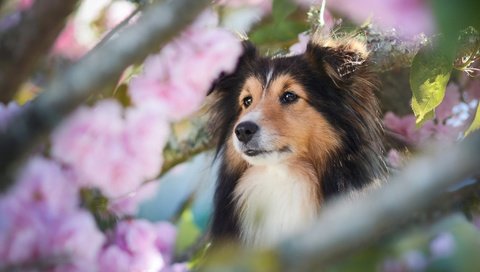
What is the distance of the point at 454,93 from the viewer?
2.96 m

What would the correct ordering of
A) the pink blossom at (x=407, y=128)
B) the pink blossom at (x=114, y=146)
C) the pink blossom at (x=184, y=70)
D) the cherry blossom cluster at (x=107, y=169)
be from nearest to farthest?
the cherry blossom cluster at (x=107, y=169) < the pink blossom at (x=114, y=146) < the pink blossom at (x=184, y=70) < the pink blossom at (x=407, y=128)

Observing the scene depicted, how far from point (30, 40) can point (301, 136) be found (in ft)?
6.26

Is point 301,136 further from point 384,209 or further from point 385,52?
point 384,209

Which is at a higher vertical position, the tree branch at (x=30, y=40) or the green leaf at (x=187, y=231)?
the tree branch at (x=30, y=40)

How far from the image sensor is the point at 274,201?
8.45 feet

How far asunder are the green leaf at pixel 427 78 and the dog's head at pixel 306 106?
2.07 ft

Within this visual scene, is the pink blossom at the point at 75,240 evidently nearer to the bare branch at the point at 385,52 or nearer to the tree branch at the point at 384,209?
the tree branch at the point at 384,209

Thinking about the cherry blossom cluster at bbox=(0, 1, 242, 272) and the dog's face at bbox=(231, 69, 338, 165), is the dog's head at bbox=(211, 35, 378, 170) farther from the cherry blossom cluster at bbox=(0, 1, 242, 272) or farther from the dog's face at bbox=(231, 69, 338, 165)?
the cherry blossom cluster at bbox=(0, 1, 242, 272)

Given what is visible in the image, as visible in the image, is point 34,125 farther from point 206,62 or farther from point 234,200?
A: point 234,200

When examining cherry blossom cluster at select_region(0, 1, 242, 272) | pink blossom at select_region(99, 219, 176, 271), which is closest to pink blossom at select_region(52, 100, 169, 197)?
cherry blossom cluster at select_region(0, 1, 242, 272)

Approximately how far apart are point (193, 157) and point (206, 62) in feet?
5.11

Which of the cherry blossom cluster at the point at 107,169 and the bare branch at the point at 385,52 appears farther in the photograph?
the bare branch at the point at 385,52

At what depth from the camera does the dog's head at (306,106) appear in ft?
7.85

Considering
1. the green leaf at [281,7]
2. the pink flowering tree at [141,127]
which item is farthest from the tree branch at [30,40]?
the green leaf at [281,7]
